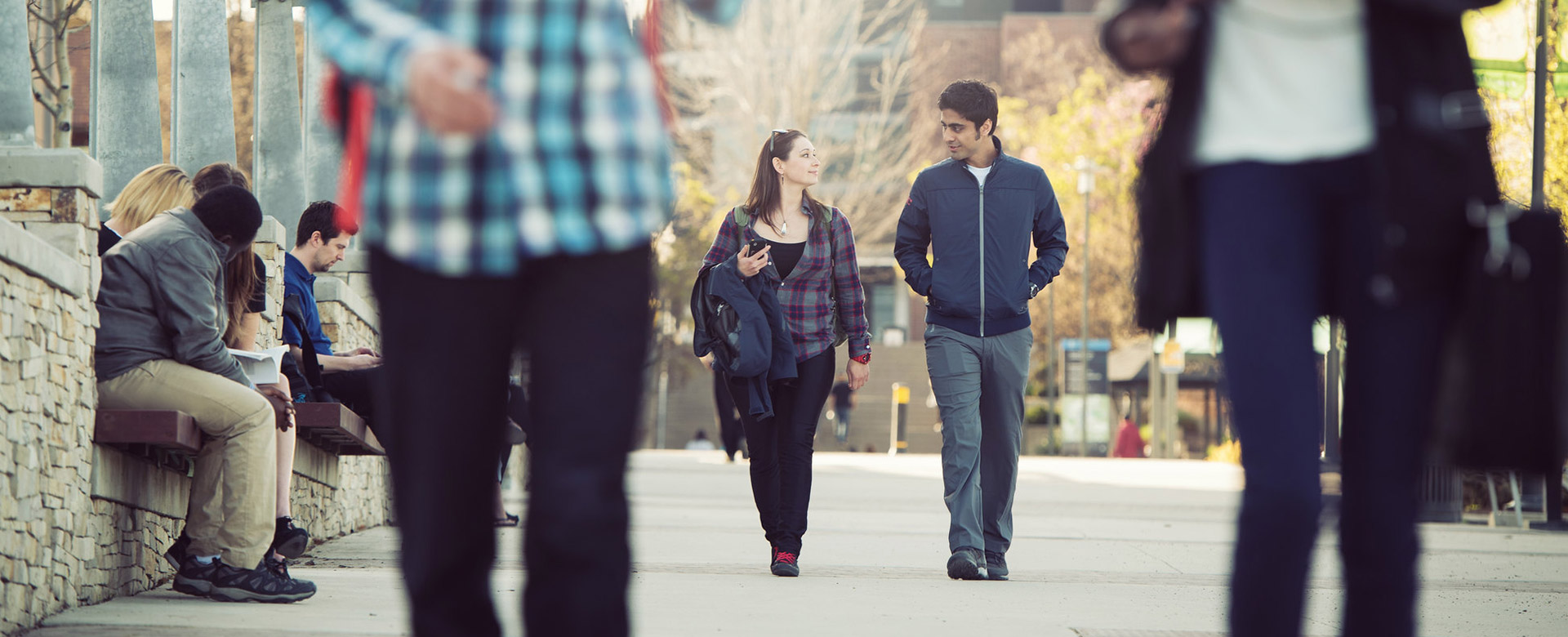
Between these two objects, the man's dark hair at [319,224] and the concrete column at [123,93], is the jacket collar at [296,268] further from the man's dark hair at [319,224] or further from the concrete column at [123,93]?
the concrete column at [123,93]

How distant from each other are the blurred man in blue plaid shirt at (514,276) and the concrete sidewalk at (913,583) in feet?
0.47

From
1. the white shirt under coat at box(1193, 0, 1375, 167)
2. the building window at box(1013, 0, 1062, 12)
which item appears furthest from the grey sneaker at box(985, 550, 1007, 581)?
the building window at box(1013, 0, 1062, 12)

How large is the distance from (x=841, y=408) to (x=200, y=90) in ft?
99.1

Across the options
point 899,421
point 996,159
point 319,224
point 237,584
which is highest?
point 996,159

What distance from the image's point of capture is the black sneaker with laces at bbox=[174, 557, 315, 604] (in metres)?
5.57

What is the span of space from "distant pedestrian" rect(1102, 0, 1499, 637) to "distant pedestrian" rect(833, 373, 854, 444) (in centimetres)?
3469

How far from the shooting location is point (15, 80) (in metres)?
5.95

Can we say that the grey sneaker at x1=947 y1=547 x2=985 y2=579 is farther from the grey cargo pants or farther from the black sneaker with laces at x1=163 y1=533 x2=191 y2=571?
the black sneaker with laces at x1=163 y1=533 x2=191 y2=571

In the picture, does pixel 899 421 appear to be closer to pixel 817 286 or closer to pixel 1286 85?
pixel 817 286

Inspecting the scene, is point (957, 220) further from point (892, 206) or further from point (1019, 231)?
point (892, 206)

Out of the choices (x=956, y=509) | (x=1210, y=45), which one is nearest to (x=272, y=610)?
Result: (x=956, y=509)

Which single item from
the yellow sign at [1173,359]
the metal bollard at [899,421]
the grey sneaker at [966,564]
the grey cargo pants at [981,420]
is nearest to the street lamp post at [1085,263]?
the yellow sign at [1173,359]

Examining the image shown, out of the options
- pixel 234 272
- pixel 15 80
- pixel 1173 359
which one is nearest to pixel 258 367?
pixel 234 272

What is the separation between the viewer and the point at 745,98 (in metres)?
40.5
